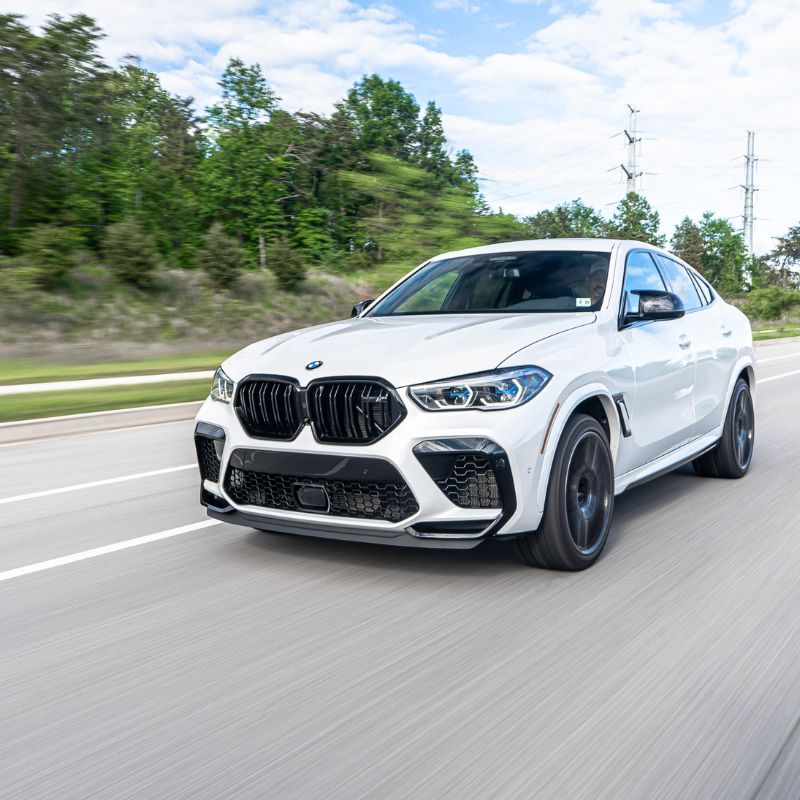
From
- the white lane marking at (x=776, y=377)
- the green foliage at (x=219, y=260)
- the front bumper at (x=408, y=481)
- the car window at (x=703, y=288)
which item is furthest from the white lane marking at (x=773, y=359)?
the green foliage at (x=219, y=260)

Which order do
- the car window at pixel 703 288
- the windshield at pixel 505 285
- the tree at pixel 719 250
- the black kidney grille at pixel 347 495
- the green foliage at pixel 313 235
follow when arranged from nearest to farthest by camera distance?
the black kidney grille at pixel 347 495 → the windshield at pixel 505 285 → the car window at pixel 703 288 → the green foliage at pixel 313 235 → the tree at pixel 719 250

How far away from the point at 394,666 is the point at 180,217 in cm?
4758

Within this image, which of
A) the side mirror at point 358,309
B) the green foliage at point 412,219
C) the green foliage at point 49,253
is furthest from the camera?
the green foliage at point 49,253

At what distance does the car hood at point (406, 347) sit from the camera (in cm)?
422

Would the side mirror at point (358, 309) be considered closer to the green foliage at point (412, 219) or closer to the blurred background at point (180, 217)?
the blurred background at point (180, 217)

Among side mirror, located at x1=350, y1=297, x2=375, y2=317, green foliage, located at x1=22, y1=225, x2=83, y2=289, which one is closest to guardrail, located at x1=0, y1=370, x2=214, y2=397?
side mirror, located at x1=350, y1=297, x2=375, y2=317

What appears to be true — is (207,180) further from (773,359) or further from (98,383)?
(98,383)

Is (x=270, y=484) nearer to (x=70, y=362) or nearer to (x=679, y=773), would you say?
(x=679, y=773)

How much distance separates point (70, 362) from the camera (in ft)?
84.4

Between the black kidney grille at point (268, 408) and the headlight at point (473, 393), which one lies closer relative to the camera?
the headlight at point (473, 393)

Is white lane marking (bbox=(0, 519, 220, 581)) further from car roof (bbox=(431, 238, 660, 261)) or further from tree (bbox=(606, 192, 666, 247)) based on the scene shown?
tree (bbox=(606, 192, 666, 247))

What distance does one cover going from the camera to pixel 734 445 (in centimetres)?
692

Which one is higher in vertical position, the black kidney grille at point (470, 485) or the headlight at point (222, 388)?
the headlight at point (222, 388)

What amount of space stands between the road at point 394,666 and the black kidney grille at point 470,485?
435 mm
